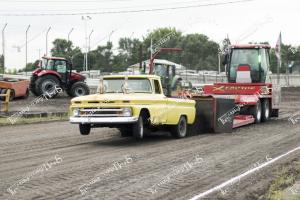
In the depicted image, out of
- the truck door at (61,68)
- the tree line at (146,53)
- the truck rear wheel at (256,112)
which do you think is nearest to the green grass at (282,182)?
the truck rear wheel at (256,112)

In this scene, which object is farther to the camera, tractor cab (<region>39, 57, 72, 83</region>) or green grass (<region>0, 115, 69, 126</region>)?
tractor cab (<region>39, 57, 72, 83</region>)

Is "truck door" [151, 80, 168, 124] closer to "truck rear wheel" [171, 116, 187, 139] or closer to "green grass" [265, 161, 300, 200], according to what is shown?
"truck rear wheel" [171, 116, 187, 139]

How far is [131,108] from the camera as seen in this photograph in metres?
13.8

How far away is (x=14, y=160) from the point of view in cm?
1136

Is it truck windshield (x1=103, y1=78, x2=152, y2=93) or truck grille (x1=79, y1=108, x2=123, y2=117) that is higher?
truck windshield (x1=103, y1=78, x2=152, y2=93)

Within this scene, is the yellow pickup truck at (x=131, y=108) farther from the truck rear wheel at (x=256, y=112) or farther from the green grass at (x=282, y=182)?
the truck rear wheel at (x=256, y=112)

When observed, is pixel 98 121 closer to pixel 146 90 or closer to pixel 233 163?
pixel 146 90

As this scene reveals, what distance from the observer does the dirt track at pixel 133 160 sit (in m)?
8.45

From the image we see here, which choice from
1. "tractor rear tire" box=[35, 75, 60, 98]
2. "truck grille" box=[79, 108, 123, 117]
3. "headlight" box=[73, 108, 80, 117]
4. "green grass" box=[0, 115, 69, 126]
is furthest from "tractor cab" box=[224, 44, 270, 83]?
"tractor rear tire" box=[35, 75, 60, 98]

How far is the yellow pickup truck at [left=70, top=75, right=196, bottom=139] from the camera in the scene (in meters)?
13.8

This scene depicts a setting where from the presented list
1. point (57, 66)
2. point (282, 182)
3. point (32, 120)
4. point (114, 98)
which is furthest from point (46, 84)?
point (282, 182)

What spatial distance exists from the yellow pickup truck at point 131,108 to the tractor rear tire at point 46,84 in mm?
16766

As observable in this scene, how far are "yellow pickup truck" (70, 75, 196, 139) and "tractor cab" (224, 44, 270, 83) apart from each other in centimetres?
766

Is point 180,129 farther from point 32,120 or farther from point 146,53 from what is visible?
point 146,53
